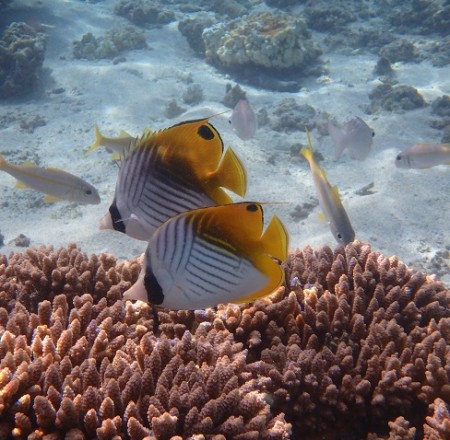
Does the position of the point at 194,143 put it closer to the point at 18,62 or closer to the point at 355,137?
the point at 355,137

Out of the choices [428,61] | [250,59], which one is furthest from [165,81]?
[428,61]

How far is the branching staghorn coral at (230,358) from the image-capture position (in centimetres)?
195

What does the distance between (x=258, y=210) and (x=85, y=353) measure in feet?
4.66

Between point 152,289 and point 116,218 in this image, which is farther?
point 116,218

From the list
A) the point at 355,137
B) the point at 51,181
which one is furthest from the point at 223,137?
the point at 51,181

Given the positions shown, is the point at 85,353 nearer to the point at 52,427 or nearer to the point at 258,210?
the point at 52,427

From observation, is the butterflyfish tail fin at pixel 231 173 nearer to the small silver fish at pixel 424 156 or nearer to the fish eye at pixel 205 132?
the fish eye at pixel 205 132

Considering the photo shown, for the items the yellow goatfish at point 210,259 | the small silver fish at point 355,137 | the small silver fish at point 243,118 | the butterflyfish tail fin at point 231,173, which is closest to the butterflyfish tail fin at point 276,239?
the yellow goatfish at point 210,259

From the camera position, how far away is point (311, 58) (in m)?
14.2

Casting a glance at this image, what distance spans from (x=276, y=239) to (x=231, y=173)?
1.41 feet

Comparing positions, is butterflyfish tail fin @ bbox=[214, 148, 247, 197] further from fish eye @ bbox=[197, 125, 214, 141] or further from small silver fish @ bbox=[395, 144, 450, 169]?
small silver fish @ bbox=[395, 144, 450, 169]

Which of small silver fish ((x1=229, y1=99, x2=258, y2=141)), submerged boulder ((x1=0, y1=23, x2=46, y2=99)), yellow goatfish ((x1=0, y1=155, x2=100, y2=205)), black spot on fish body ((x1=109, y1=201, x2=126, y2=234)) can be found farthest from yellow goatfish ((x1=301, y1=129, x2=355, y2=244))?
submerged boulder ((x1=0, y1=23, x2=46, y2=99))

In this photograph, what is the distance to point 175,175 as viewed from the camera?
75.8 inches

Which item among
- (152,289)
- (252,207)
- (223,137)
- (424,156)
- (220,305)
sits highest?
(252,207)
